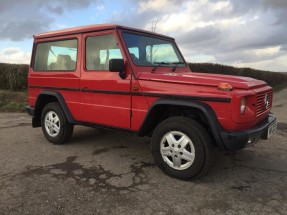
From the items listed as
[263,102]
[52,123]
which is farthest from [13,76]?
[263,102]

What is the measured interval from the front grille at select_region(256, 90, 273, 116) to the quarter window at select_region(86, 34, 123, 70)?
6.44ft

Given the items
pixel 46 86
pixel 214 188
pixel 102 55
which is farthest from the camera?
pixel 46 86

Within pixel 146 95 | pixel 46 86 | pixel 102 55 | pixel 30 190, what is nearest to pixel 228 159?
pixel 146 95

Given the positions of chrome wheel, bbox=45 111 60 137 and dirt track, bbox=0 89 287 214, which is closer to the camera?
dirt track, bbox=0 89 287 214

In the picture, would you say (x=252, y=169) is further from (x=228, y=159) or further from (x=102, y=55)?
(x=102, y=55)

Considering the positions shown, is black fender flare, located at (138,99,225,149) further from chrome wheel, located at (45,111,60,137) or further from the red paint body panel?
chrome wheel, located at (45,111,60,137)

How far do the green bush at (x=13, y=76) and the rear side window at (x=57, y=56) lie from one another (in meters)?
8.92

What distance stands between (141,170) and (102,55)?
1.83 meters

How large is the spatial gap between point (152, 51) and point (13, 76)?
10874mm

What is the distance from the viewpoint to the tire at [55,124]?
18.9 feet

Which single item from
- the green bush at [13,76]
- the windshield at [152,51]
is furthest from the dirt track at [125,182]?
the green bush at [13,76]

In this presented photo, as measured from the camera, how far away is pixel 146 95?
441cm

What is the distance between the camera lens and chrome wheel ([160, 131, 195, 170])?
13.3 ft

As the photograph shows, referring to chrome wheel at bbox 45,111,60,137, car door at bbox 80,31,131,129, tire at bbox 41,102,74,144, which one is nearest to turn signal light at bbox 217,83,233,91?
car door at bbox 80,31,131,129
